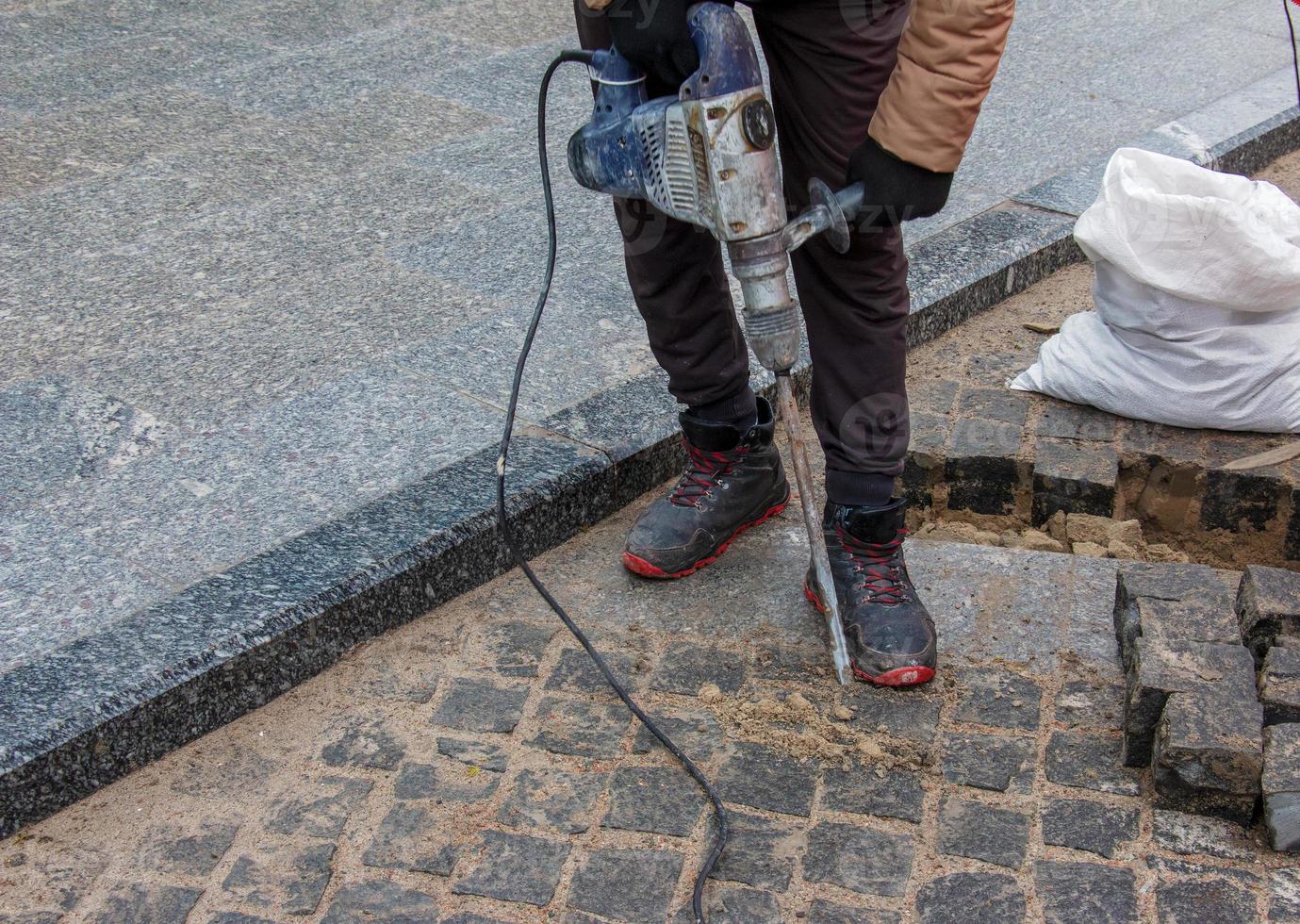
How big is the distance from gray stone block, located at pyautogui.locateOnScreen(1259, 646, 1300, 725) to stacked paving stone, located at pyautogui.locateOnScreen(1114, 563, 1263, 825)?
0.03 m

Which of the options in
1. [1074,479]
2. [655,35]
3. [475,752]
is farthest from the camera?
[1074,479]

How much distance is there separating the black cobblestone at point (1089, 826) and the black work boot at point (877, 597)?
0.40 meters

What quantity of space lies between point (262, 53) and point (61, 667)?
3.84 metres

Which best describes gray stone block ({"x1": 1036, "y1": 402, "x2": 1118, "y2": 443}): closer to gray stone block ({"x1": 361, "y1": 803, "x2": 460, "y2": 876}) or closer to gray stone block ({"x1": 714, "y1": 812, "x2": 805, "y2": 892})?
gray stone block ({"x1": 714, "y1": 812, "x2": 805, "y2": 892})

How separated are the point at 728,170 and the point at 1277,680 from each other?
4.42 ft

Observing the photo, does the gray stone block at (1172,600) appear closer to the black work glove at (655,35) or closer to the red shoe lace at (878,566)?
the red shoe lace at (878,566)

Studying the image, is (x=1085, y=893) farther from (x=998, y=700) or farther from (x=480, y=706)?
(x=480, y=706)

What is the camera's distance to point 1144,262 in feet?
11.1

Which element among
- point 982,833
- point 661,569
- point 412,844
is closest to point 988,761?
point 982,833

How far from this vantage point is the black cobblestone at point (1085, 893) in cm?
214

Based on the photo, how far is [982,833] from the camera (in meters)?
2.30

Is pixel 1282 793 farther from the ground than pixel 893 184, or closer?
closer

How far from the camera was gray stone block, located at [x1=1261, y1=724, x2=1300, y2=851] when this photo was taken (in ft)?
7.17

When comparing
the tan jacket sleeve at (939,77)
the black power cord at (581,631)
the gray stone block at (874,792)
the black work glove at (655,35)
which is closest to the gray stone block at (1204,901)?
the gray stone block at (874,792)
